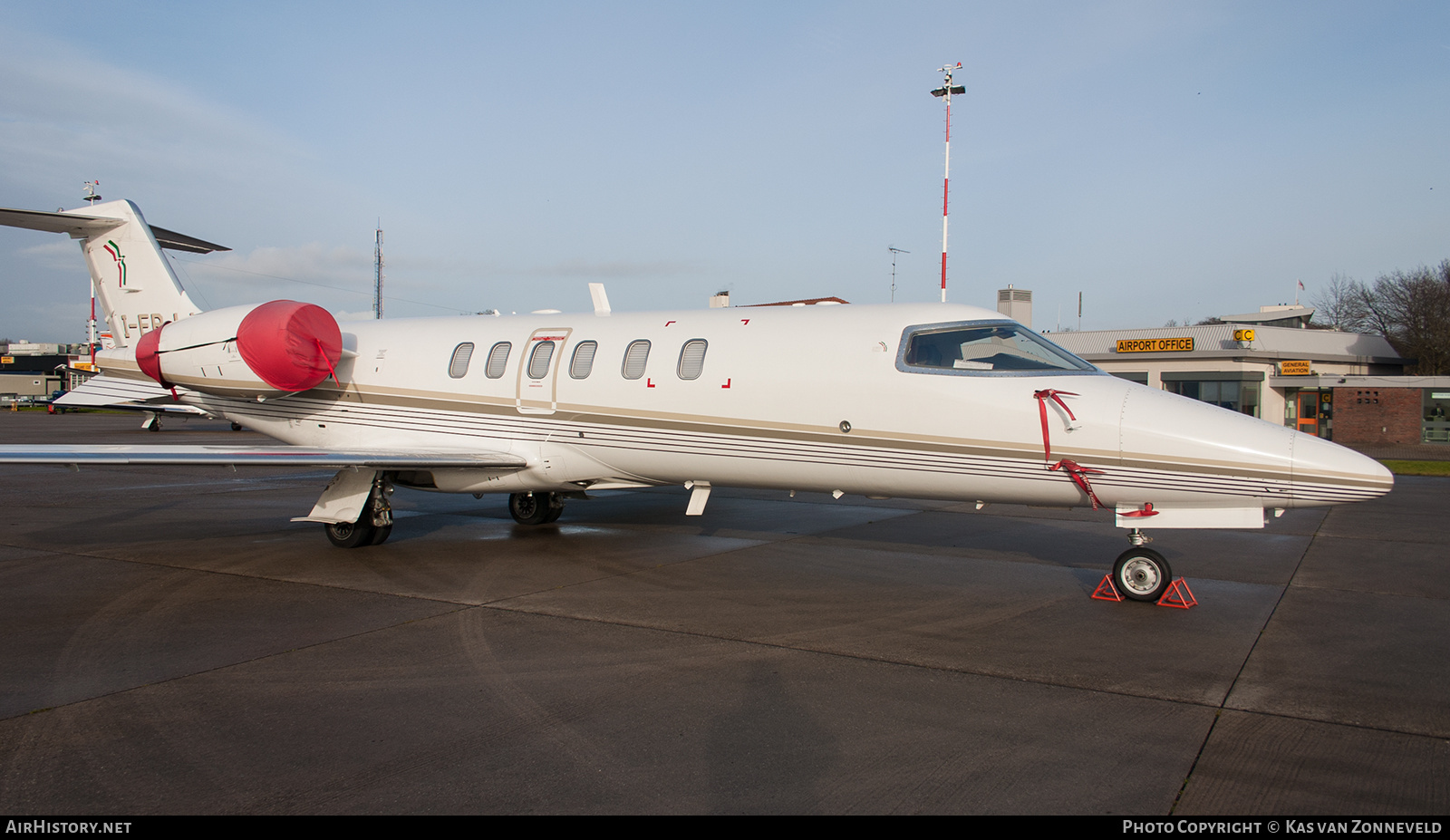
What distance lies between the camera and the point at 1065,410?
7.25 m

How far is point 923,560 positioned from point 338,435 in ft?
24.3

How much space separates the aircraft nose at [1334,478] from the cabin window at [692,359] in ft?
17.1

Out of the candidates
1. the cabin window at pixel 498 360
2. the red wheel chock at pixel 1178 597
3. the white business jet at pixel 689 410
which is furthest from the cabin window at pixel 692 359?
the red wheel chock at pixel 1178 597

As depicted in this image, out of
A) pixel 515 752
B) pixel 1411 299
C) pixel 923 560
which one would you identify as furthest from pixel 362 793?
pixel 1411 299

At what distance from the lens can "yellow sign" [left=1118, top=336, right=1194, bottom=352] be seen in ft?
130

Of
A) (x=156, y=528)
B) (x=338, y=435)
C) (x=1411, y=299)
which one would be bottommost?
(x=156, y=528)

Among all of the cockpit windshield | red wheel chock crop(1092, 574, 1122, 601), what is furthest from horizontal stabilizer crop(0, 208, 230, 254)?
red wheel chock crop(1092, 574, 1122, 601)

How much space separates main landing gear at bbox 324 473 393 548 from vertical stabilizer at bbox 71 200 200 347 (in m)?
4.65

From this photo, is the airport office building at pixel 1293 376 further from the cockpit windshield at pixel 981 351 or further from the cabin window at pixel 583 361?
the cabin window at pixel 583 361

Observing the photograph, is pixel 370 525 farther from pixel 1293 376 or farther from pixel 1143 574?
pixel 1293 376

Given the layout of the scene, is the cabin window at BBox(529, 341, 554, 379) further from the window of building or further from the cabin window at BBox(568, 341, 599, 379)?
the window of building

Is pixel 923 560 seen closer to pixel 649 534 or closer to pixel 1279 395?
pixel 649 534

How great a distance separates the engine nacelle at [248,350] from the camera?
415 inches

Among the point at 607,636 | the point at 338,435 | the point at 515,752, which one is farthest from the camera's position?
the point at 338,435
